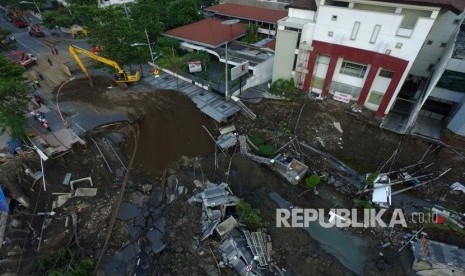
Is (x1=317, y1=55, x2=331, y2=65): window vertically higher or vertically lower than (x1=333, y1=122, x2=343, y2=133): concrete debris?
higher

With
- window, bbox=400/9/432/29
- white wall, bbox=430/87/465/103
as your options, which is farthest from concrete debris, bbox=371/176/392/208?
window, bbox=400/9/432/29

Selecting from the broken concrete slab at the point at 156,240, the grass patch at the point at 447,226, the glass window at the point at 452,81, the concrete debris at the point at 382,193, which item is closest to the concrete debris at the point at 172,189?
the broken concrete slab at the point at 156,240

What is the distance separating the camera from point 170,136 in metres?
25.5

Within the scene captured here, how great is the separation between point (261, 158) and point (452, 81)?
726 inches

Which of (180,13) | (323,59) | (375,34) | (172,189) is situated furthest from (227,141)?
(180,13)

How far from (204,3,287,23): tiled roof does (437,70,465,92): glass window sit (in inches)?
1004

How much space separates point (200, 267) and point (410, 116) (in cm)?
2458

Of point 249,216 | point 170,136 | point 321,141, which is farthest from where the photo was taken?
point 321,141

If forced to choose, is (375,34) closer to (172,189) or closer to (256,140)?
(256,140)

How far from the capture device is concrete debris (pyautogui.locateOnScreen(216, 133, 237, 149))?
24.9 meters

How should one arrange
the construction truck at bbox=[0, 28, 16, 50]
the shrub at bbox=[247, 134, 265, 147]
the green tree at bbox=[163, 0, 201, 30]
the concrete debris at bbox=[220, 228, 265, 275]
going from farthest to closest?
the green tree at bbox=[163, 0, 201, 30] < the construction truck at bbox=[0, 28, 16, 50] < the shrub at bbox=[247, 134, 265, 147] < the concrete debris at bbox=[220, 228, 265, 275]

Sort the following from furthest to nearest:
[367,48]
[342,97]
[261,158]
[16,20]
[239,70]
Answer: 1. [16,20]
2. [342,97]
3. [239,70]
4. [367,48]
5. [261,158]

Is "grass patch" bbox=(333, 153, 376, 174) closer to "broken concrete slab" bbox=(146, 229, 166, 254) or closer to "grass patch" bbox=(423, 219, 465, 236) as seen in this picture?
"grass patch" bbox=(423, 219, 465, 236)

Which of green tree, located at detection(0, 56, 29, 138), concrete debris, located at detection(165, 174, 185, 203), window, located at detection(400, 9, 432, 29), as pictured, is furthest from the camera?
concrete debris, located at detection(165, 174, 185, 203)
